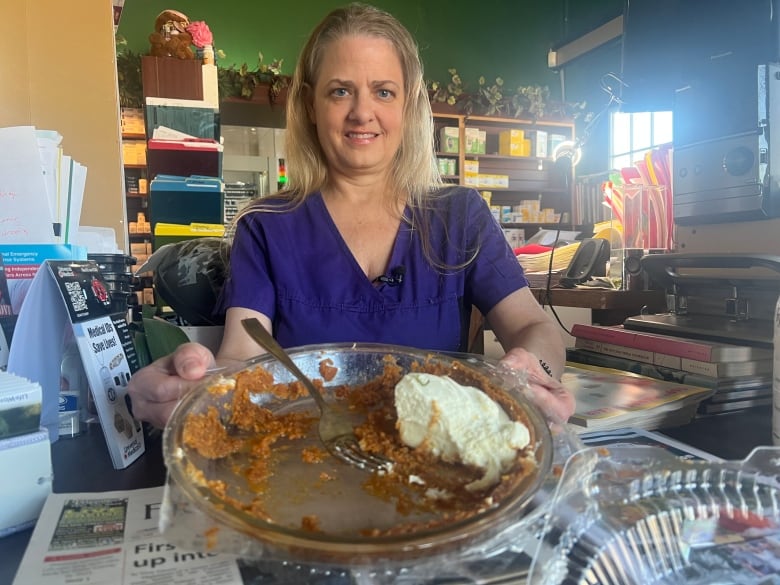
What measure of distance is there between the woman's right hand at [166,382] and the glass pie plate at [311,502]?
0.12ft

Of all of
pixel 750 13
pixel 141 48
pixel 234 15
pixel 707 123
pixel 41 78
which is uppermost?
pixel 234 15

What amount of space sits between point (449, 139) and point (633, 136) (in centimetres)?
211

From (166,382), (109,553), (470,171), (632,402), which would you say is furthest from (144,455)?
(470,171)

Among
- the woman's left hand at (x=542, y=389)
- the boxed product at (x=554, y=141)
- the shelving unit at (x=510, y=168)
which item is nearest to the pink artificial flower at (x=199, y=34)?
the shelving unit at (x=510, y=168)

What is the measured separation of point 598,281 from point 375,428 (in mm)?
1655

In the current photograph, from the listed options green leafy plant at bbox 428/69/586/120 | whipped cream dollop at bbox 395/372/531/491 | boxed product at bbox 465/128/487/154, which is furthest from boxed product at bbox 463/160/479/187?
whipped cream dollop at bbox 395/372/531/491

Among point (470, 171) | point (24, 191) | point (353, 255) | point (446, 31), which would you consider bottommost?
point (353, 255)

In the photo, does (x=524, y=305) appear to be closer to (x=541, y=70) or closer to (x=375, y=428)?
(x=375, y=428)

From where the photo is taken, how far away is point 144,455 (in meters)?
0.73

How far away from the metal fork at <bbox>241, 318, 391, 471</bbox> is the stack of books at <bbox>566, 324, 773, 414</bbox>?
1.91ft

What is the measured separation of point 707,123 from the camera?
124 centimetres

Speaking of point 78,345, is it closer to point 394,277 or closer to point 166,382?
point 166,382

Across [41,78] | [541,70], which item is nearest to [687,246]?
→ [41,78]

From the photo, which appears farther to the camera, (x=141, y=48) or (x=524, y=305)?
(x=141, y=48)
